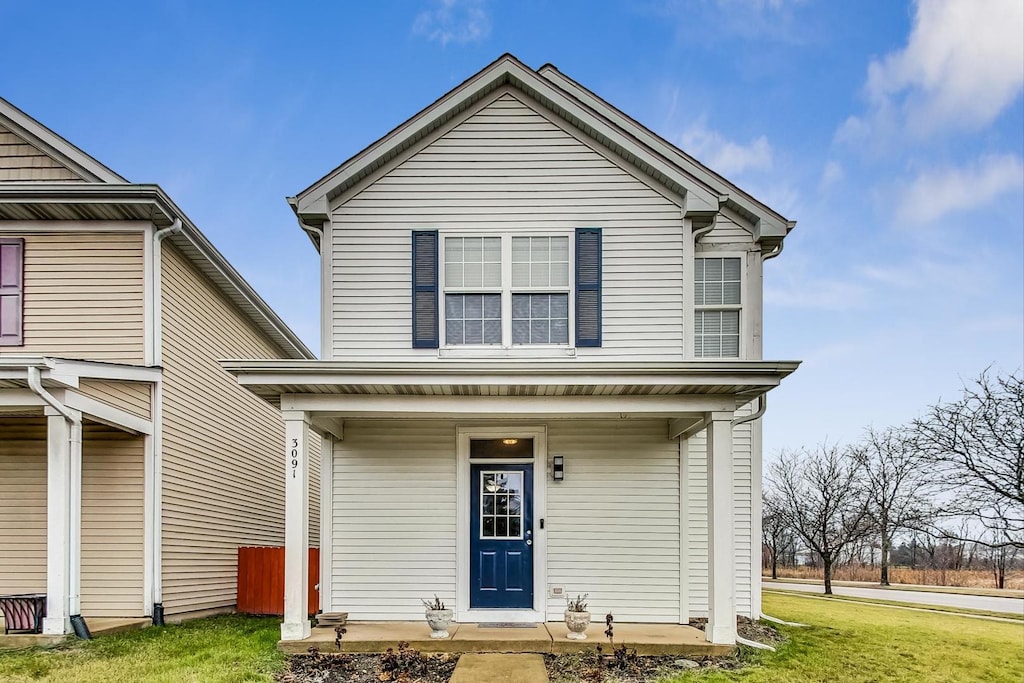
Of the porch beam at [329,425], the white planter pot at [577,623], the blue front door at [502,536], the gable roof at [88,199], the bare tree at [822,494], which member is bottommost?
the bare tree at [822,494]

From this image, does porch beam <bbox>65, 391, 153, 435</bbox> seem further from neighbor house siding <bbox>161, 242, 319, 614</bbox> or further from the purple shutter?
the purple shutter

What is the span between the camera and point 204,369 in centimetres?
1124

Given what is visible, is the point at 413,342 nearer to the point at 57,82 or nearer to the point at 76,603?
the point at 76,603

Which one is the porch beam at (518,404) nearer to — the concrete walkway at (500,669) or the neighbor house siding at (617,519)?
the neighbor house siding at (617,519)

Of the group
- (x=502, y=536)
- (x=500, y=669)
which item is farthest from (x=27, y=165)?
(x=500, y=669)

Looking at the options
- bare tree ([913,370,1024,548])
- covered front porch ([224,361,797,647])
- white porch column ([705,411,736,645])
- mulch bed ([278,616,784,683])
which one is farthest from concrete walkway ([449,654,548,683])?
bare tree ([913,370,1024,548])

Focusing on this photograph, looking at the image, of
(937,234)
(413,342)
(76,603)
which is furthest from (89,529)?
(937,234)

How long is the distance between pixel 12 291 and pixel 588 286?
303 inches

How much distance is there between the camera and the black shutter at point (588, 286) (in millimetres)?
8805

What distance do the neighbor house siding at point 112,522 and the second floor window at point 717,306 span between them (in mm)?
7740

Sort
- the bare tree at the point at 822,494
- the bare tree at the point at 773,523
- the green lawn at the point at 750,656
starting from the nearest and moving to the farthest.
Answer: the green lawn at the point at 750,656
the bare tree at the point at 822,494
the bare tree at the point at 773,523

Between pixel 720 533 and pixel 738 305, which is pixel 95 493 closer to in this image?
pixel 720 533

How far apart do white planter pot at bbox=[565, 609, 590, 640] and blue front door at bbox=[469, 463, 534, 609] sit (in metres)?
1.08

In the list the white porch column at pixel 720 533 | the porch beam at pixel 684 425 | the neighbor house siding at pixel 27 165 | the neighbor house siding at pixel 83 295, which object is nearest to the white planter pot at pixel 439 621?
the white porch column at pixel 720 533
